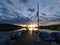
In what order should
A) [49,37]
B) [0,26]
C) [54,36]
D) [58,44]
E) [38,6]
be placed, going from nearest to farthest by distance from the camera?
[58,44]
[54,36]
[49,37]
[38,6]
[0,26]

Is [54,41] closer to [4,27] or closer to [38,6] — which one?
[38,6]

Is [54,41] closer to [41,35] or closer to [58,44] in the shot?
[58,44]

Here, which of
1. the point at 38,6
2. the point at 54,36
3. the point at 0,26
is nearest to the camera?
the point at 54,36

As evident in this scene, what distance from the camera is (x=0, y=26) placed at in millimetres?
106250

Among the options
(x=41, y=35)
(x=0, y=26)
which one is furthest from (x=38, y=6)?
(x=0, y=26)

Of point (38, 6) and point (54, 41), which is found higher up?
point (38, 6)

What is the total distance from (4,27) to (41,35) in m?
77.8

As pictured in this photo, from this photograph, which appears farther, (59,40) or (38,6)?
Result: (38,6)

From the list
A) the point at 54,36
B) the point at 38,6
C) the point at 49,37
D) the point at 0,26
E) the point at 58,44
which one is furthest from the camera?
the point at 0,26

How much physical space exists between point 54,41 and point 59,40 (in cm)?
177

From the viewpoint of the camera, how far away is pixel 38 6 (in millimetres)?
31156

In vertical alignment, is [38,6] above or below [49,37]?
above

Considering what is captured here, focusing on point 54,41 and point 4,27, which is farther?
point 4,27

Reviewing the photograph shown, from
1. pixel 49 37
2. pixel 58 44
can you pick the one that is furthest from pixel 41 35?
pixel 58 44
